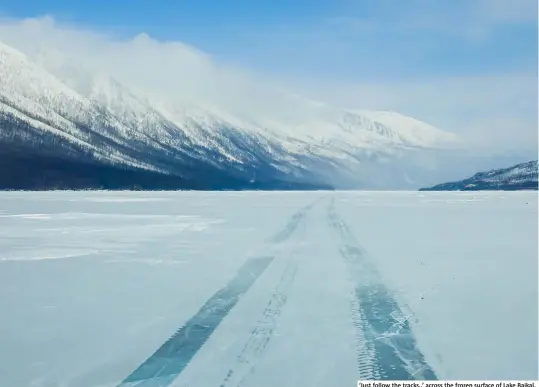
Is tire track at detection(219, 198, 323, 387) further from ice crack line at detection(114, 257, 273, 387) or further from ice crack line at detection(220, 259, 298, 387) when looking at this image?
ice crack line at detection(114, 257, 273, 387)

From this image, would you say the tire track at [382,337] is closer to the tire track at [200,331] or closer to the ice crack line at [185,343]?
the tire track at [200,331]

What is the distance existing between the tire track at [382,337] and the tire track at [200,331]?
3.71ft

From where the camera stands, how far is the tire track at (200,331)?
5492mm

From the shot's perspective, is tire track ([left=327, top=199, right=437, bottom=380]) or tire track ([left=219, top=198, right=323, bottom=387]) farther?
tire track ([left=327, top=199, right=437, bottom=380])

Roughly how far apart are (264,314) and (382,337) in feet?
5.86

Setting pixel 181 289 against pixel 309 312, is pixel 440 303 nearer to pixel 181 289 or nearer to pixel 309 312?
pixel 309 312

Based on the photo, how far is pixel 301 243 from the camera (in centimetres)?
1694

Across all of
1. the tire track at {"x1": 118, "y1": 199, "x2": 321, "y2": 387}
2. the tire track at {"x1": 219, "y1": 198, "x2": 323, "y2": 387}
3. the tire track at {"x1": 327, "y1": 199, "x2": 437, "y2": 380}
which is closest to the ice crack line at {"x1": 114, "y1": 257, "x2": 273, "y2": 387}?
the tire track at {"x1": 118, "y1": 199, "x2": 321, "y2": 387}

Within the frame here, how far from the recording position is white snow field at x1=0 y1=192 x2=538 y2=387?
5.70 metres

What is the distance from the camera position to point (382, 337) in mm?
6754

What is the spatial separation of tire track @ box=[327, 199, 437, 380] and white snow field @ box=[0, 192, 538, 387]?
0.02 meters

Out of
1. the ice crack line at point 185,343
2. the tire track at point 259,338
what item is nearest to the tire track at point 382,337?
the tire track at point 259,338

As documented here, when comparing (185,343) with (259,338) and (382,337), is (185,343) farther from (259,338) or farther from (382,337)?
(382,337)

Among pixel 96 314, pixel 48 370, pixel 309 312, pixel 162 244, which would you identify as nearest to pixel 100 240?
pixel 162 244
